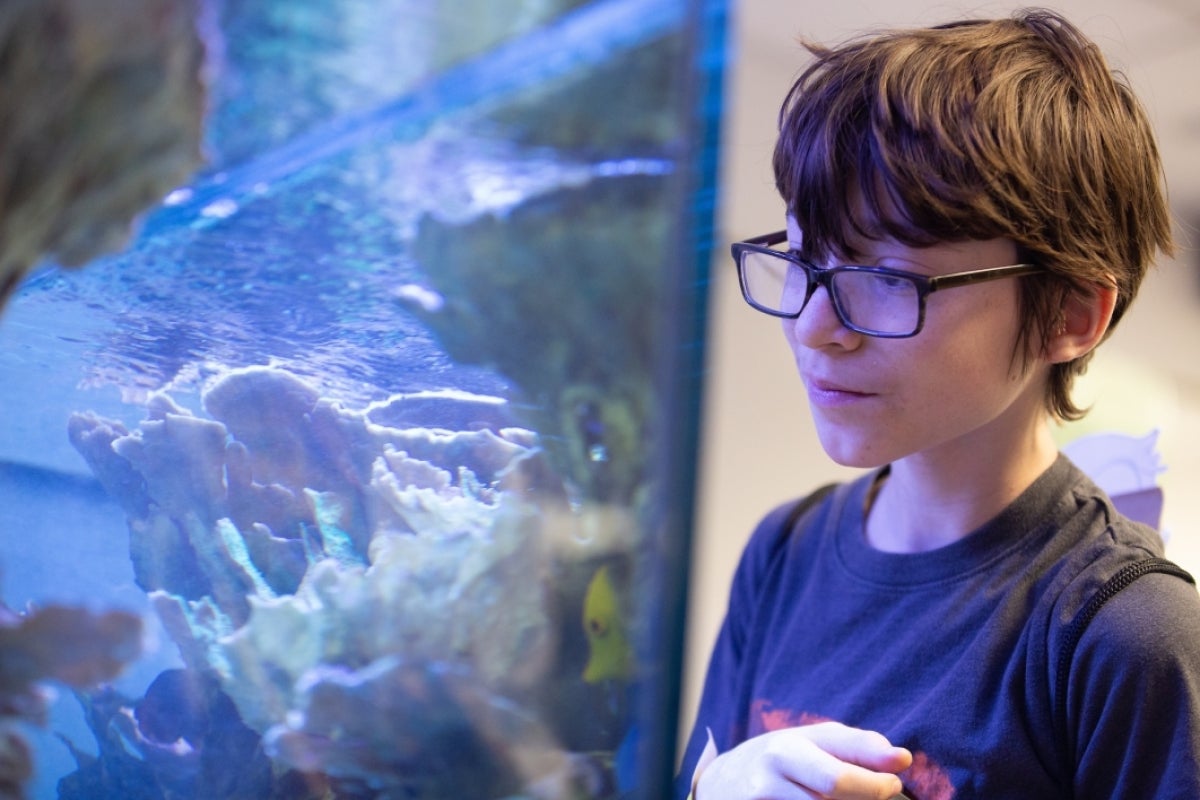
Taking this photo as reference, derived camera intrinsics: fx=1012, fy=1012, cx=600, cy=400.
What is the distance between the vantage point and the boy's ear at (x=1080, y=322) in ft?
2.15

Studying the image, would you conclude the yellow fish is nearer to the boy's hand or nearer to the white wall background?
the boy's hand

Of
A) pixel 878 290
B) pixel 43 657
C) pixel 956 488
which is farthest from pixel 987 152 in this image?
pixel 43 657

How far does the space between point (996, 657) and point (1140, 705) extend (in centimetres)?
9

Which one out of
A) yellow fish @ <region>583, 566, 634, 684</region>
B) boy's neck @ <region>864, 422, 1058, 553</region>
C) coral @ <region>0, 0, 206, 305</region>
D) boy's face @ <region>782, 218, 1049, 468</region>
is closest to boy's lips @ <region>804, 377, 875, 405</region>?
boy's face @ <region>782, 218, 1049, 468</region>

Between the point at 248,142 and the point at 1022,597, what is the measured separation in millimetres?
533

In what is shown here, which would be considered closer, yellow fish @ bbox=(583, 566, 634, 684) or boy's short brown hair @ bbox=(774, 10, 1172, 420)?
boy's short brown hair @ bbox=(774, 10, 1172, 420)

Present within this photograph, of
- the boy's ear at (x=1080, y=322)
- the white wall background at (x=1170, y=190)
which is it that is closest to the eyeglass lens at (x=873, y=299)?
the boy's ear at (x=1080, y=322)

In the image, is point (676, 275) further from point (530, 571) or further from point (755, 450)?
point (755, 450)

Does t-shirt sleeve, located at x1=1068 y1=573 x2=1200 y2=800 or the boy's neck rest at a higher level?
the boy's neck

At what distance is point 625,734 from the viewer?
72 centimetres

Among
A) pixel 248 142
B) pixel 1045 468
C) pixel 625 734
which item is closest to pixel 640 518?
pixel 625 734

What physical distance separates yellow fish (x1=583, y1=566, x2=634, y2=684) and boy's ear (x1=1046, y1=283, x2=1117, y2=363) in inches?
14.3

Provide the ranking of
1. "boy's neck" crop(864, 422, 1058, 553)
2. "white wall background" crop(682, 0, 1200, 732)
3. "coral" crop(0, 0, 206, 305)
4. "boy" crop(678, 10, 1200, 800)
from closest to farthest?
1. "coral" crop(0, 0, 206, 305)
2. "boy" crop(678, 10, 1200, 800)
3. "boy's neck" crop(864, 422, 1058, 553)
4. "white wall background" crop(682, 0, 1200, 732)

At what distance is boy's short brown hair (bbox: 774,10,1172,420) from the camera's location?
60 centimetres
